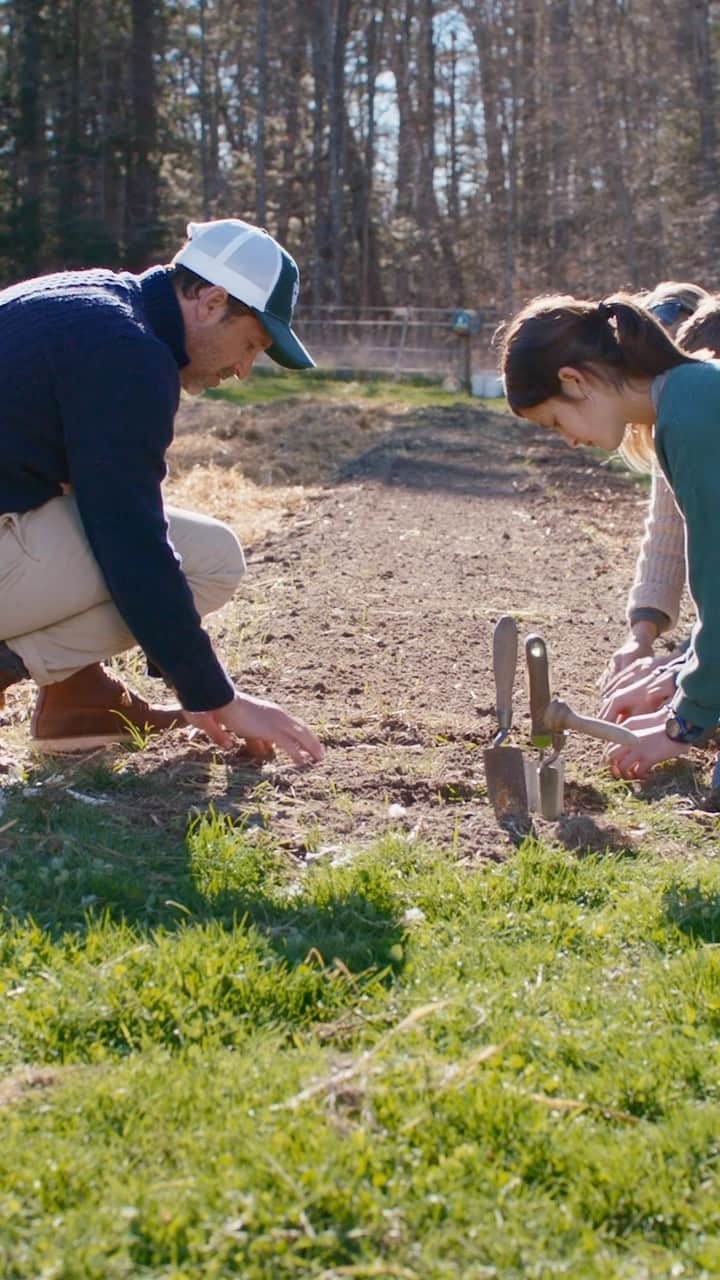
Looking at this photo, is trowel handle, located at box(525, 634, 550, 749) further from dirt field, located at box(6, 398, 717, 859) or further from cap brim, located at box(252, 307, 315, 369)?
cap brim, located at box(252, 307, 315, 369)

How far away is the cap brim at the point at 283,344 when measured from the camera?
3834 mm

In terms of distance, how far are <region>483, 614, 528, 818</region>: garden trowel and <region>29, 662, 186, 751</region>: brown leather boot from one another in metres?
1.29

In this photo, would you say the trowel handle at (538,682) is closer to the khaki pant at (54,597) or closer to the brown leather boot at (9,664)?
the khaki pant at (54,597)

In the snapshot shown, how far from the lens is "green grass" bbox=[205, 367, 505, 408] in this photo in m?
21.9

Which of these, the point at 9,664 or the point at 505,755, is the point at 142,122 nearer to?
the point at 9,664

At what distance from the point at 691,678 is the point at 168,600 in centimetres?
148

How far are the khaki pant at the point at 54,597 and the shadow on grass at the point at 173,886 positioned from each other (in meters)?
0.55

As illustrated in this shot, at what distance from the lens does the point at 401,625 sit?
244 inches

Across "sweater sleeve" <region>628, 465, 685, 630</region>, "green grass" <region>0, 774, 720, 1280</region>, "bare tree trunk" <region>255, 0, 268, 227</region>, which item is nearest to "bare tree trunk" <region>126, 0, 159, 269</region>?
"bare tree trunk" <region>255, 0, 268, 227</region>

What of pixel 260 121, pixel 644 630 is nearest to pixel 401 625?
pixel 644 630

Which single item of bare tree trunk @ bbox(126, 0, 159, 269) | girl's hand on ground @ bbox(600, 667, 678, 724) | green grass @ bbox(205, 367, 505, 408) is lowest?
girl's hand on ground @ bbox(600, 667, 678, 724)

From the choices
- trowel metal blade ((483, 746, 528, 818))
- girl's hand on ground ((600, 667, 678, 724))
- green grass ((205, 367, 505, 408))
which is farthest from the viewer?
green grass ((205, 367, 505, 408))

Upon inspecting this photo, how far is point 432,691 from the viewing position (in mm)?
5215

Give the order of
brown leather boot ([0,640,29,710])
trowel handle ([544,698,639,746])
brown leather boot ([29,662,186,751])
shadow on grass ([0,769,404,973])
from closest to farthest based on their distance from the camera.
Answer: shadow on grass ([0,769,404,973]) → trowel handle ([544,698,639,746]) → brown leather boot ([0,640,29,710]) → brown leather boot ([29,662,186,751])
